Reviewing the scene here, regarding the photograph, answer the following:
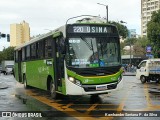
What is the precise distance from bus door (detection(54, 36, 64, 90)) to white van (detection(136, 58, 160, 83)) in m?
14.7

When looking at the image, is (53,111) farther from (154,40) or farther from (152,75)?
(154,40)

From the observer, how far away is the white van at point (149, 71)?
99.7 feet

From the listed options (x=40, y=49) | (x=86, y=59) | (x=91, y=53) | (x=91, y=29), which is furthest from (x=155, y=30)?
(x=86, y=59)

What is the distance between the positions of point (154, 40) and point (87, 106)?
123ft

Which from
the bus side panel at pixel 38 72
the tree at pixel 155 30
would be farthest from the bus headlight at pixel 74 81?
the tree at pixel 155 30

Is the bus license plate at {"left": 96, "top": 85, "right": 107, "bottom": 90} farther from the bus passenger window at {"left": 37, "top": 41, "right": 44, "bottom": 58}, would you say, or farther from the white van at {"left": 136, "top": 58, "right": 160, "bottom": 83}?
the white van at {"left": 136, "top": 58, "right": 160, "bottom": 83}

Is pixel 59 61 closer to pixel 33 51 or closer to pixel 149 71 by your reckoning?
pixel 33 51

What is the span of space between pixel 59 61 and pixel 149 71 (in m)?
15.9

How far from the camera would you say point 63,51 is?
15492mm

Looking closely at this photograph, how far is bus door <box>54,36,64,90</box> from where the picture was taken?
52.5 feet

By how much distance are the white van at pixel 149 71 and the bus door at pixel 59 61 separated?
14.7 metres

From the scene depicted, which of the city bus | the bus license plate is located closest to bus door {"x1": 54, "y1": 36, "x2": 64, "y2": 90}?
the city bus

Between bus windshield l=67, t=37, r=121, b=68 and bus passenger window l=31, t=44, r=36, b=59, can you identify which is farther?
bus passenger window l=31, t=44, r=36, b=59

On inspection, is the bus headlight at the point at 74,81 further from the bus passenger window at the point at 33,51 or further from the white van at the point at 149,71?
the white van at the point at 149,71
